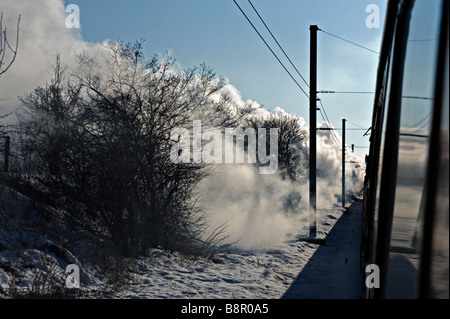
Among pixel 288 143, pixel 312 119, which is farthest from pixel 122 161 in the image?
pixel 288 143

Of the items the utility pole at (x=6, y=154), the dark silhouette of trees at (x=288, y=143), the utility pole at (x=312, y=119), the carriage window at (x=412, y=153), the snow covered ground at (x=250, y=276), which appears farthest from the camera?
the dark silhouette of trees at (x=288, y=143)

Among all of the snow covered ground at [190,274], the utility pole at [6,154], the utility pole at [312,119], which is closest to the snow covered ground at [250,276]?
the snow covered ground at [190,274]

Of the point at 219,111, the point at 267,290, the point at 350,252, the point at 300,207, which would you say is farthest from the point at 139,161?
the point at 300,207

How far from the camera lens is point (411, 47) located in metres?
2.31

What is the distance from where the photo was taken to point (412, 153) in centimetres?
198

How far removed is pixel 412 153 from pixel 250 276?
8.88 metres

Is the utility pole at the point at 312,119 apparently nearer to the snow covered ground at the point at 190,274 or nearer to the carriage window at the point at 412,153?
the snow covered ground at the point at 190,274

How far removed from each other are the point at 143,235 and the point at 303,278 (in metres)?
3.91

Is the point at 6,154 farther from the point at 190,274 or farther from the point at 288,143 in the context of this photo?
the point at 288,143

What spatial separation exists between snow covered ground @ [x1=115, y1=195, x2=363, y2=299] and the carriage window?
5.90 metres

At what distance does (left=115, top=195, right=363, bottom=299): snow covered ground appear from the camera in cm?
841

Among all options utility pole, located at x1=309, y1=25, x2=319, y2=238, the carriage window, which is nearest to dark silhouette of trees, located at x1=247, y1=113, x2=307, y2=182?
utility pole, located at x1=309, y1=25, x2=319, y2=238

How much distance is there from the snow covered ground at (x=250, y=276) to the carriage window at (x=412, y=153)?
590 centimetres

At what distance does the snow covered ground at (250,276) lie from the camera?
331 inches
